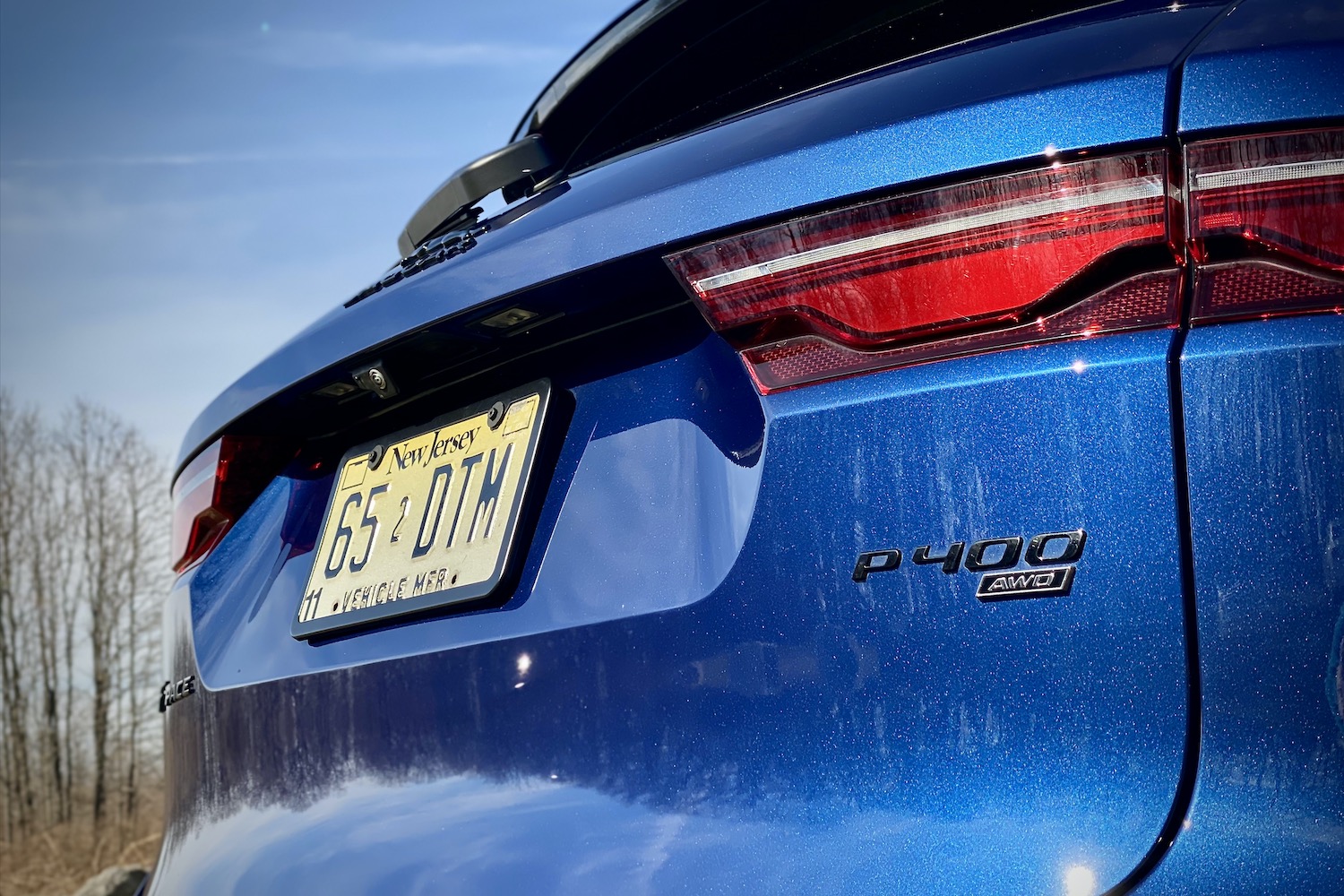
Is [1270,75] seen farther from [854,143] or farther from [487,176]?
[487,176]

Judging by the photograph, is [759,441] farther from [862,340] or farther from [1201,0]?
[1201,0]

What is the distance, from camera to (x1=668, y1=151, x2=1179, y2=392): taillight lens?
0.96 metres

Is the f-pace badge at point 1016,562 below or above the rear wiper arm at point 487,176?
below

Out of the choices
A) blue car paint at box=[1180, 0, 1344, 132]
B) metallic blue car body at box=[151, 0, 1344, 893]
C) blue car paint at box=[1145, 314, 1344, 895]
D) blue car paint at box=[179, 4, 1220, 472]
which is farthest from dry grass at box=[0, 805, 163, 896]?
blue car paint at box=[1180, 0, 1344, 132]

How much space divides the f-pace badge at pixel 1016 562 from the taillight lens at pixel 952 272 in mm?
178

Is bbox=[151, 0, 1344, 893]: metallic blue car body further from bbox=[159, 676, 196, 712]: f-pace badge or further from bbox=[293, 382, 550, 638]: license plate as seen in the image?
bbox=[159, 676, 196, 712]: f-pace badge

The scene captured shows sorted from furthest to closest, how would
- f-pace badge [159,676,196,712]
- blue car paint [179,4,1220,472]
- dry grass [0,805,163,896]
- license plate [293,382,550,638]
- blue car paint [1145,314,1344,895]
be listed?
dry grass [0,805,163,896]
f-pace badge [159,676,196,712]
license plate [293,382,550,638]
blue car paint [179,4,1220,472]
blue car paint [1145,314,1344,895]

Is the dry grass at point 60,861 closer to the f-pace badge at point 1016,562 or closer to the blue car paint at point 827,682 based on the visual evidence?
the blue car paint at point 827,682

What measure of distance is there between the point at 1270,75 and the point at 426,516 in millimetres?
1066

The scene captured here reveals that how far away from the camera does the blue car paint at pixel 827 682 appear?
91 cm

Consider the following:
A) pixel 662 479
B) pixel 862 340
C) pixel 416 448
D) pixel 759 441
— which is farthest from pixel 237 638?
pixel 862 340

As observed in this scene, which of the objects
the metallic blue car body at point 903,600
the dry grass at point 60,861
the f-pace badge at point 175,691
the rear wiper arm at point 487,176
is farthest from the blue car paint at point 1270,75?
the dry grass at point 60,861

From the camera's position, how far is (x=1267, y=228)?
0.92m

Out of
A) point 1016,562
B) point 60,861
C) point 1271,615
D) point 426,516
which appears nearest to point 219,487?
point 426,516
